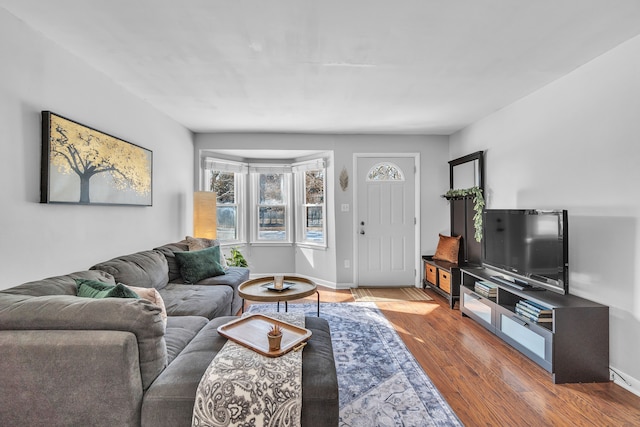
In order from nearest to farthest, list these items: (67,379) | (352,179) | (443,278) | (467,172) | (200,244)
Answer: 1. (67,379)
2. (200,244)
3. (443,278)
4. (467,172)
5. (352,179)

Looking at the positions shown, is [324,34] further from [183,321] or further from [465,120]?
[465,120]

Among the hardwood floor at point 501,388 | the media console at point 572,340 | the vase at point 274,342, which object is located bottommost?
the hardwood floor at point 501,388

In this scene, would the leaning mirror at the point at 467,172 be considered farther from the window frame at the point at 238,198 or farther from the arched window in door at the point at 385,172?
the window frame at the point at 238,198

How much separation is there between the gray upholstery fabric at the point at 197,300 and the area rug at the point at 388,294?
186 centimetres

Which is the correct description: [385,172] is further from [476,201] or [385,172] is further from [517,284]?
[517,284]

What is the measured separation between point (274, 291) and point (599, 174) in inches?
106

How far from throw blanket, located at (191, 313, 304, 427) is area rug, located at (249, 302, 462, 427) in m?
0.61

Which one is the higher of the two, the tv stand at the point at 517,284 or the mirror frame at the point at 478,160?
the mirror frame at the point at 478,160

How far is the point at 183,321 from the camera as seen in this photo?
86.0 inches

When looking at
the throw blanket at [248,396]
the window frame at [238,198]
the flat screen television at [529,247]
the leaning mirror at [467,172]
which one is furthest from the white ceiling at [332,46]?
the throw blanket at [248,396]

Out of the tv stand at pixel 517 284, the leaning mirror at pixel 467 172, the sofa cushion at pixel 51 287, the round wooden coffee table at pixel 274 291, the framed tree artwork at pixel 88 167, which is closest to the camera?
the sofa cushion at pixel 51 287

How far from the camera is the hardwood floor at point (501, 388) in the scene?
1.86m

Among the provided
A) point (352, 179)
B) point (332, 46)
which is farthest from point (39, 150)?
point (352, 179)

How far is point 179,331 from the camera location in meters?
2.00
